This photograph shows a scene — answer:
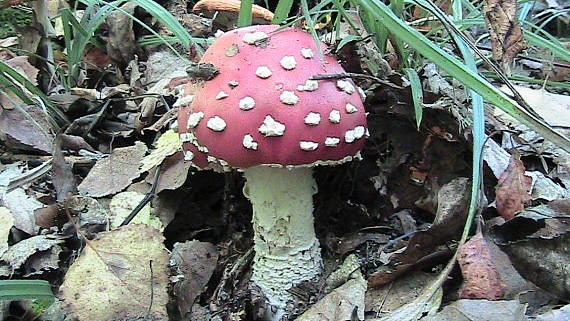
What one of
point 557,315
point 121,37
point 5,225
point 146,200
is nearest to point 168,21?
point 146,200

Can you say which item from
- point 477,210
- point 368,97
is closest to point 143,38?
point 368,97

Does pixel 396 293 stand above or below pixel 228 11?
below

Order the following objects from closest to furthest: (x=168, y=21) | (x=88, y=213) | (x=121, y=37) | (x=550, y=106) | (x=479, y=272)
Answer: (x=479, y=272), (x=88, y=213), (x=550, y=106), (x=168, y=21), (x=121, y=37)

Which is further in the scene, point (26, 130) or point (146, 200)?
point (26, 130)

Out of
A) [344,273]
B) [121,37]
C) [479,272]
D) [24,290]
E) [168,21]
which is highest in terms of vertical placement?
[168,21]

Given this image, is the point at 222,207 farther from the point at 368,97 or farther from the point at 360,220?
the point at 368,97

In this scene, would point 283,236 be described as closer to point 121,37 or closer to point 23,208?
point 23,208

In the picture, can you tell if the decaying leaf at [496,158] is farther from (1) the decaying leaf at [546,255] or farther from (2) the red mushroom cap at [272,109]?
(2) the red mushroom cap at [272,109]

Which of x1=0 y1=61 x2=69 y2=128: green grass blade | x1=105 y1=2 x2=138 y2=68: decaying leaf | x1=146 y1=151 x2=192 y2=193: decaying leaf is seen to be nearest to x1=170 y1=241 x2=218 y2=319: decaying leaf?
x1=146 y1=151 x2=192 y2=193: decaying leaf
